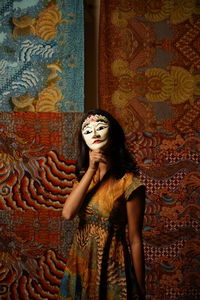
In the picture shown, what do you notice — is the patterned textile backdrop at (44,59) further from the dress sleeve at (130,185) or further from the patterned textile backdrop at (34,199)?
the dress sleeve at (130,185)

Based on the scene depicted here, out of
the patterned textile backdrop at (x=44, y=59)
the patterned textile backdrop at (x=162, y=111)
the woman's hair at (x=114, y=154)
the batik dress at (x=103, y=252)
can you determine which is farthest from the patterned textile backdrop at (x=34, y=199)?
the batik dress at (x=103, y=252)

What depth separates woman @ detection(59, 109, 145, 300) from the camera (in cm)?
110

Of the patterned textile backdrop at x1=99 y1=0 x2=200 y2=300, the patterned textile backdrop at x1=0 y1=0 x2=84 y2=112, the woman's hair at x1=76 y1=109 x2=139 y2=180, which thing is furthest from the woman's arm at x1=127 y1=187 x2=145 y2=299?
the patterned textile backdrop at x1=0 y1=0 x2=84 y2=112

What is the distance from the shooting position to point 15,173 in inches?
72.5

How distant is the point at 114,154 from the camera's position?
1258mm

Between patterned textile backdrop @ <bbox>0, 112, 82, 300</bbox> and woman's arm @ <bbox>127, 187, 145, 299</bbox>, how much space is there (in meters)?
0.76

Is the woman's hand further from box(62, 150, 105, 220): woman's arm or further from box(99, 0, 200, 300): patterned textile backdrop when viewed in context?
box(99, 0, 200, 300): patterned textile backdrop

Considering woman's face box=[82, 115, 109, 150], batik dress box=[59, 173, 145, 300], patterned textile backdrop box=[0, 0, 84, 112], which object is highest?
patterned textile backdrop box=[0, 0, 84, 112]

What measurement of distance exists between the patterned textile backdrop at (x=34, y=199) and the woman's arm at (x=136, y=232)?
759mm

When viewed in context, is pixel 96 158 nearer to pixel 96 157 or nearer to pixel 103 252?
pixel 96 157

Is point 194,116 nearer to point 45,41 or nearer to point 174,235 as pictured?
point 174,235

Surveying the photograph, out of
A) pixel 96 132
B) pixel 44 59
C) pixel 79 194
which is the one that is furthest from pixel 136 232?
pixel 44 59

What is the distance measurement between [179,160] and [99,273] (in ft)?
3.20

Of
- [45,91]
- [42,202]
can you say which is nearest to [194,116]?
[45,91]
